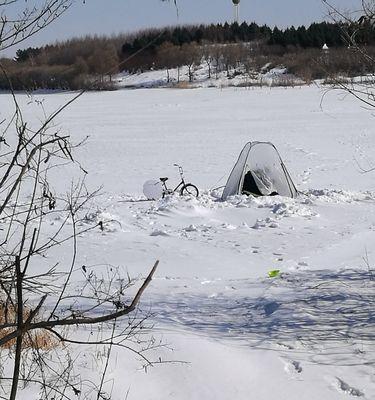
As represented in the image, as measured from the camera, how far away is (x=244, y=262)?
9.31m

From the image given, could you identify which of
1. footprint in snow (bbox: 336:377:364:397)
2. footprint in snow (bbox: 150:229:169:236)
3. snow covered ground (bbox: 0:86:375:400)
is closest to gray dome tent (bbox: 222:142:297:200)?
snow covered ground (bbox: 0:86:375:400)

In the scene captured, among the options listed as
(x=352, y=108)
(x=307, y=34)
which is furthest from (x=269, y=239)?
(x=307, y=34)

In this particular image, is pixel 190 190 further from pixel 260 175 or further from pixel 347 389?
pixel 347 389

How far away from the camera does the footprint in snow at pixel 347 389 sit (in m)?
4.21

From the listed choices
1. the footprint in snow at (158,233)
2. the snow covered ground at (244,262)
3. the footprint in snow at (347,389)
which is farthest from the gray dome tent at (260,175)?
the footprint in snow at (347,389)

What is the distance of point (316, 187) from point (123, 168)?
6373 mm

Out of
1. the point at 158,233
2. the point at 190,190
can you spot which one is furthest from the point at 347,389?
the point at 190,190

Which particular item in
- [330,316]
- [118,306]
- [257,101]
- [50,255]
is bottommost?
[257,101]

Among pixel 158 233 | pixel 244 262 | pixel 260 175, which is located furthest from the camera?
pixel 260 175

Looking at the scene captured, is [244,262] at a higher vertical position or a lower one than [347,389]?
lower

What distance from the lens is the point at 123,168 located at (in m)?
20.5

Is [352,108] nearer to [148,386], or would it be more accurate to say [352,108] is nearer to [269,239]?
A: [269,239]

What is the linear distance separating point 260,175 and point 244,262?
17.2ft

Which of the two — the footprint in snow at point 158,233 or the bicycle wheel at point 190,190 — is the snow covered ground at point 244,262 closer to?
the footprint in snow at point 158,233
